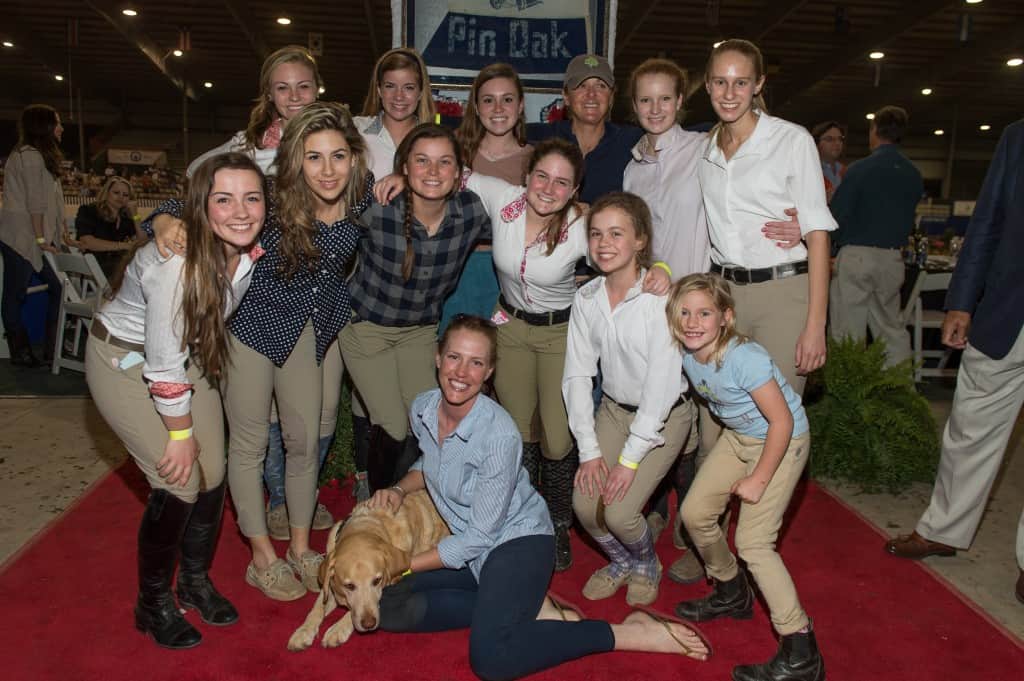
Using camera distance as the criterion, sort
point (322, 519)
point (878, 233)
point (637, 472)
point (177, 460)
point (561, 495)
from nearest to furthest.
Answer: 1. point (177, 460)
2. point (637, 472)
3. point (561, 495)
4. point (322, 519)
5. point (878, 233)

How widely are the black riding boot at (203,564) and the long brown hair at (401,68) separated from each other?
1.64m

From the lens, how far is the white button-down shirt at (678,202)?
285cm

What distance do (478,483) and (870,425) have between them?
2439mm

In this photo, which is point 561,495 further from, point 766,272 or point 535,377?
point 766,272

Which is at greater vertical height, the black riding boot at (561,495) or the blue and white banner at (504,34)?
the blue and white banner at (504,34)

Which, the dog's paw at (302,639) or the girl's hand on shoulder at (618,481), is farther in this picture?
the girl's hand on shoulder at (618,481)

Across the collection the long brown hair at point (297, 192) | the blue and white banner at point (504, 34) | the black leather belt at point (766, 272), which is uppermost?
the blue and white banner at point (504, 34)

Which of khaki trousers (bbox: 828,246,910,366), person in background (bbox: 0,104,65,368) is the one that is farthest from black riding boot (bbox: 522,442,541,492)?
person in background (bbox: 0,104,65,368)

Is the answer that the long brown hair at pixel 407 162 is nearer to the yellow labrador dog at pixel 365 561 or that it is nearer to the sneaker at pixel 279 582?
the yellow labrador dog at pixel 365 561

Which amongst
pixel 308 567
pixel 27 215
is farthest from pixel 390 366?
pixel 27 215

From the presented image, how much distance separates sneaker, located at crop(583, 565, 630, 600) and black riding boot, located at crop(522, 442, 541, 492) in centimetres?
44

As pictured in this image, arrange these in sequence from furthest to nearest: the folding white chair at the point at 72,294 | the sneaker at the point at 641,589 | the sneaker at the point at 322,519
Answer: the folding white chair at the point at 72,294, the sneaker at the point at 322,519, the sneaker at the point at 641,589

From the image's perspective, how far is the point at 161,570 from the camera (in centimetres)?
241

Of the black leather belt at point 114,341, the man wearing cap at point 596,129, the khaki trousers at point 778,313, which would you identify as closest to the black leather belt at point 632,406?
the khaki trousers at point 778,313
